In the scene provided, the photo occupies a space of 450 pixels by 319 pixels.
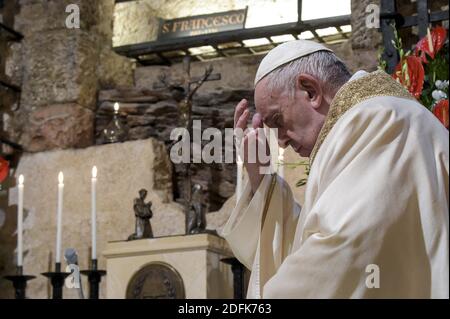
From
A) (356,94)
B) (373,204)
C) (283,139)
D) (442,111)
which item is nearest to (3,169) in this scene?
(442,111)

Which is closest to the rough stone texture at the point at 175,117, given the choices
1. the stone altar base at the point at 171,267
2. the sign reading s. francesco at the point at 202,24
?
the sign reading s. francesco at the point at 202,24

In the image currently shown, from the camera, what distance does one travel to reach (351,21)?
14.8ft

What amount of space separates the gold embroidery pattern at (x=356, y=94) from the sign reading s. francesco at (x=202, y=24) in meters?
3.58

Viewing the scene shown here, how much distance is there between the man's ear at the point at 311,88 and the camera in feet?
5.79

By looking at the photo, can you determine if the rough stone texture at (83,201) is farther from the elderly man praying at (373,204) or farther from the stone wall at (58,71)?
the elderly man praying at (373,204)

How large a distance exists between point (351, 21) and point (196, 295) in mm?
1582

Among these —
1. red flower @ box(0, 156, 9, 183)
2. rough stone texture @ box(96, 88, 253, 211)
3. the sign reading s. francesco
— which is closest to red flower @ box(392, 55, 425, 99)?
rough stone texture @ box(96, 88, 253, 211)

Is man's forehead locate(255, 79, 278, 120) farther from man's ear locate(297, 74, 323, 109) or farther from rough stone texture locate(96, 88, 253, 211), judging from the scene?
rough stone texture locate(96, 88, 253, 211)

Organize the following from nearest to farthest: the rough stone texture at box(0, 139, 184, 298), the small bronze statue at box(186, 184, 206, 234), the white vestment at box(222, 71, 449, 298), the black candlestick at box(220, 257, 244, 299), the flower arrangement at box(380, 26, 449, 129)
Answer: the white vestment at box(222, 71, 449, 298)
the flower arrangement at box(380, 26, 449, 129)
the black candlestick at box(220, 257, 244, 299)
the small bronze statue at box(186, 184, 206, 234)
the rough stone texture at box(0, 139, 184, 298)

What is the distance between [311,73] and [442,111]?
1043mm

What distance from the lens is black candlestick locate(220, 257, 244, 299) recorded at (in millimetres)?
3527

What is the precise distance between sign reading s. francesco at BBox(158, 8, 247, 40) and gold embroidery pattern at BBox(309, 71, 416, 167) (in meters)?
3.58

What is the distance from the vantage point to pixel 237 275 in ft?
11.7

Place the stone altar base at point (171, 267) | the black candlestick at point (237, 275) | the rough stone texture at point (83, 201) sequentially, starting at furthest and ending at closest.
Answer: the rough stone texture at point (83, 201), the stone altar base at point (171, 267), the black candlestick at point (237, 275)
